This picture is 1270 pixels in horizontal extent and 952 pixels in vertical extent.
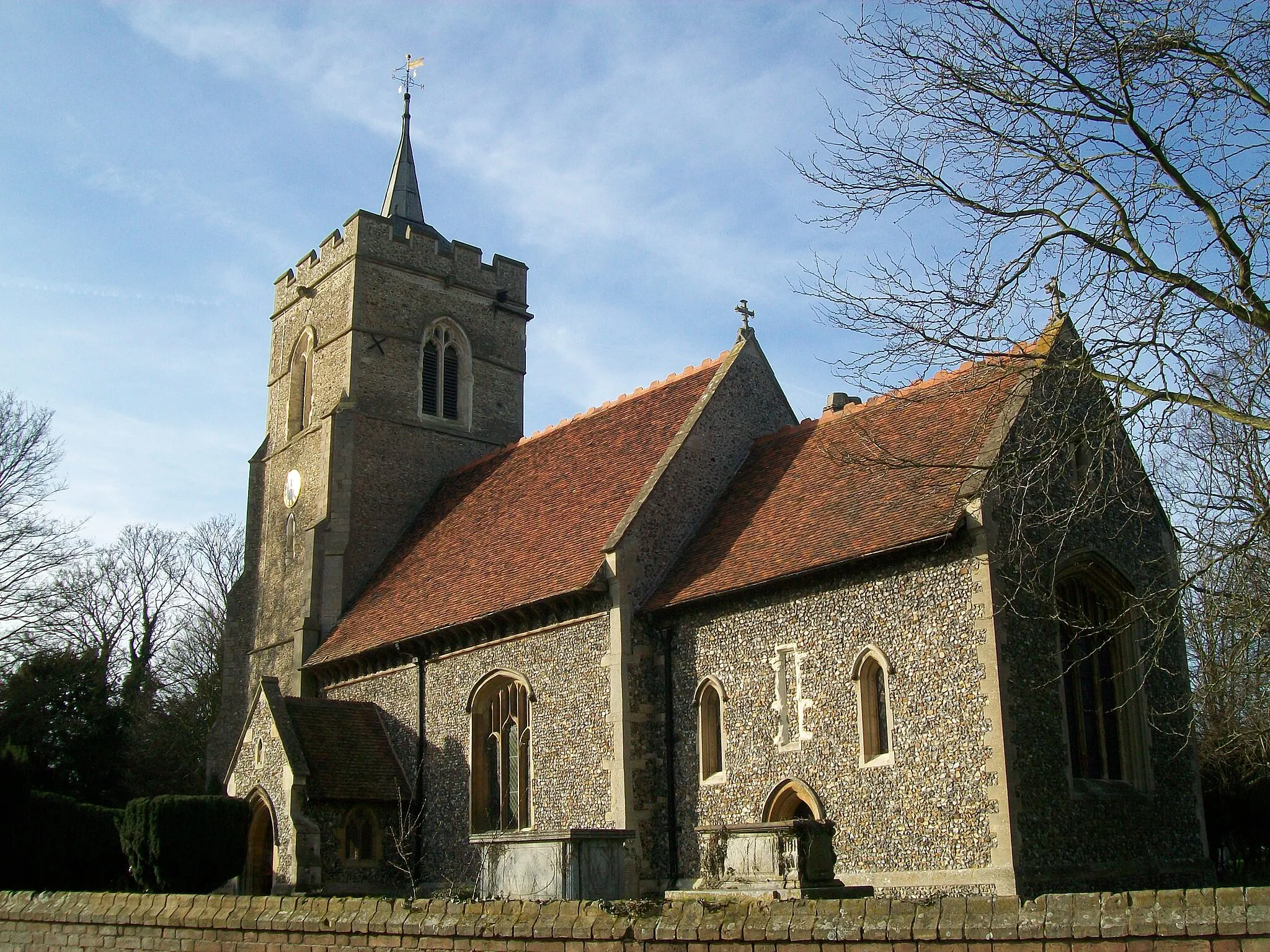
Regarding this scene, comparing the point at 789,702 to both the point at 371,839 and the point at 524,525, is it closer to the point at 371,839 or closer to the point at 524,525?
the point at 524,525

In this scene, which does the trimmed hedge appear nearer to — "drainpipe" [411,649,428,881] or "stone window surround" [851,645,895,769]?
"drainpipe" [411,649,428,881]

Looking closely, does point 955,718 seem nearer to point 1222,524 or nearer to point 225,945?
point 1222,524

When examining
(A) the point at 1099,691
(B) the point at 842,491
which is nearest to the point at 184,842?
(B) the point at 842,491

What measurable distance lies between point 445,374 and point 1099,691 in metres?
16.4

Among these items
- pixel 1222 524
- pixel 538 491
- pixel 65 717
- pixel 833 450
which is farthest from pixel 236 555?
pixel 1222 524

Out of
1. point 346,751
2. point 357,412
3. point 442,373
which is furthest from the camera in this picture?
point 442,373

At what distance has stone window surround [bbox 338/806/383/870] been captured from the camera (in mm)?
18922

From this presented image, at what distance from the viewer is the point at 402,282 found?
26.9 meters

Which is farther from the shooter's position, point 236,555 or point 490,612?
point 236,555

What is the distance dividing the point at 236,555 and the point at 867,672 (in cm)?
3614

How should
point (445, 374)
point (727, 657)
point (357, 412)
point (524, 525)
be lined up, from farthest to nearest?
point (445, 374) → point (357, 412) → point (524, 525) → point (727, 657)

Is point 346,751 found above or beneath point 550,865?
above

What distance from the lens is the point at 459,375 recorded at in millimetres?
27281

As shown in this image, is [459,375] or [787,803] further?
[459,375]
